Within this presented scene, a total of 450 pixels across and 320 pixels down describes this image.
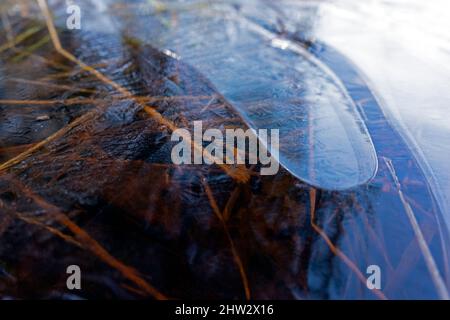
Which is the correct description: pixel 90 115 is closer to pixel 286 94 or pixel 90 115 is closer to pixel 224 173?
pixel 224 173

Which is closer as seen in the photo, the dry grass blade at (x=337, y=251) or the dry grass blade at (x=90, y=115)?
the dry grass blade at (x=337, y=251)

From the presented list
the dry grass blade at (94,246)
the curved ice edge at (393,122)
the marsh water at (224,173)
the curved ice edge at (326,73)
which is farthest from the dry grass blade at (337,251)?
the dry grass blade at (94,246)

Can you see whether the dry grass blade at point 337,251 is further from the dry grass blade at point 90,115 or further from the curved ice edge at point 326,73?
the dry grass blade at point 90,115

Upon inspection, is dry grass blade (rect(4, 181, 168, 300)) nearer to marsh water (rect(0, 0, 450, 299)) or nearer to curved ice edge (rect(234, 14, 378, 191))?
marsh water (rect(0, 0, 450, 299))

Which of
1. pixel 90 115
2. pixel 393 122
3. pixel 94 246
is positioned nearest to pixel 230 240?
pixel 94 246

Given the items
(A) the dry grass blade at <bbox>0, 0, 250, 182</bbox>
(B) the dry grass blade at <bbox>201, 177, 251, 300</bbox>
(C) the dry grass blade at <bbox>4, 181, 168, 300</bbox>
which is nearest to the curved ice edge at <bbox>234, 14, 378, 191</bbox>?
(A) the dry grass blade at <bbox>0, 0, 250, 182</bbox>

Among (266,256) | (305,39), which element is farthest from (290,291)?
(305,39)

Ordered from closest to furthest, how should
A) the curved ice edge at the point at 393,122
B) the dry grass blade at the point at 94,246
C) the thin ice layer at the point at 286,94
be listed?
1. the dry grass blade at the point at 94,246
2. the curved ice edge at the point at 393,122
3. the thin ice layer at the point at 286,94
